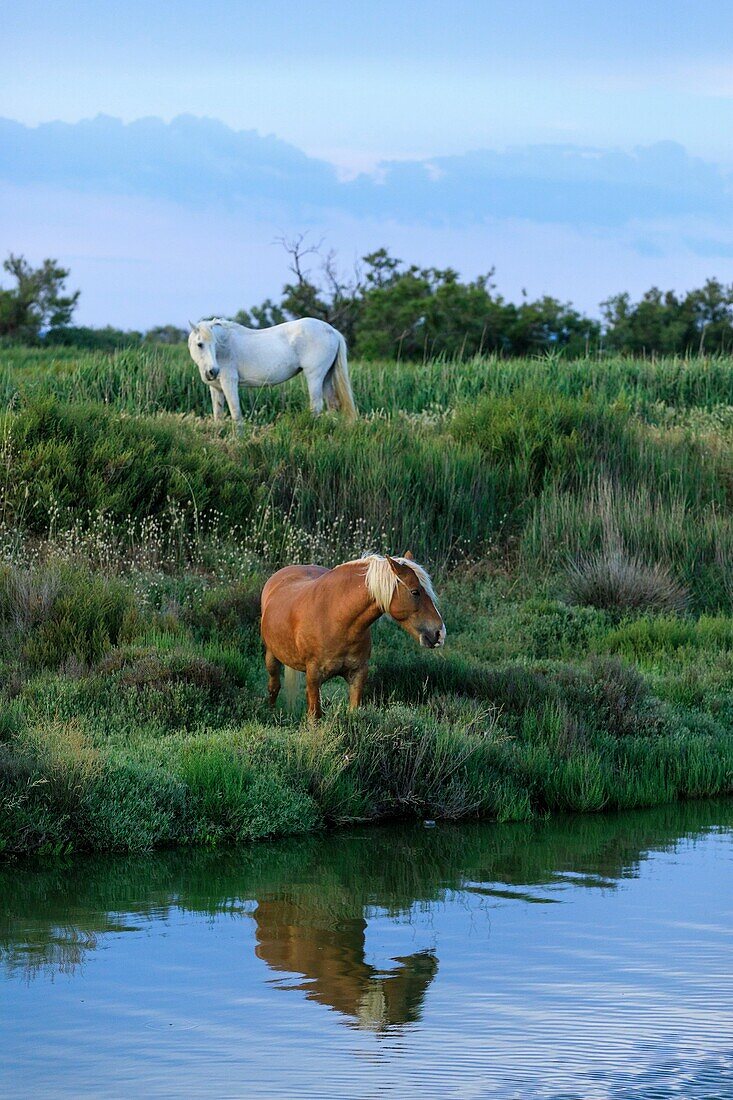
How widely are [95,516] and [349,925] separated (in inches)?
401

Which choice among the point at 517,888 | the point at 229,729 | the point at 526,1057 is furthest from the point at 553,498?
the point at 526,1057

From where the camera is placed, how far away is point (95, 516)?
54.4ft

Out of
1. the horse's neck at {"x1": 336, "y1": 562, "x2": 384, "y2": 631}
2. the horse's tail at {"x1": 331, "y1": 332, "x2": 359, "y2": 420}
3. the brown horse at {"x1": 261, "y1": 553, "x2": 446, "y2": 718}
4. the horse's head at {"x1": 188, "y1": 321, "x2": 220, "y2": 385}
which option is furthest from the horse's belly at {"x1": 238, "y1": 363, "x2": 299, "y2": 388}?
the horse's neck at {"x1": 336, "y1": 562, "x2": 384, "y2": 631}

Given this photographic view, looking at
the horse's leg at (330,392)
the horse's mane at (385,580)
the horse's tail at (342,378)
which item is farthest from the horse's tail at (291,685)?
the horse's leg at (330,392)

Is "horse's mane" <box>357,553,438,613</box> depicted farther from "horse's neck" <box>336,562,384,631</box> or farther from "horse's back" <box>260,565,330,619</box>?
"horse's back" <box>260,565,330,619</box>

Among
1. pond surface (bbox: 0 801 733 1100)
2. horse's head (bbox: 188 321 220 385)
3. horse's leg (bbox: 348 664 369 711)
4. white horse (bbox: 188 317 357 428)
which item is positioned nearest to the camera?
pond surface (bbox: 0 801 733 1100)

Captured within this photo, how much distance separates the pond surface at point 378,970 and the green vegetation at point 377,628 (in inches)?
20.9

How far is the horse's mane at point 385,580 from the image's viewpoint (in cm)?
884

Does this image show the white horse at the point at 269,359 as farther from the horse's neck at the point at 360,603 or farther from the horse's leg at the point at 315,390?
the horse's neck at the point at 360,603

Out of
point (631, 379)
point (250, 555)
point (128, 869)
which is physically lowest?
point (128, 869)

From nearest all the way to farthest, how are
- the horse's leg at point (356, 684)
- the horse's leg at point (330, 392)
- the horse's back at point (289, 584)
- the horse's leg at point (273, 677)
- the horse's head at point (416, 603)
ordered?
1. the horse's head at point (416, 603)
2. the horse's leg at point (356, 684)
3. the horse's back at point (289, 584)
4. the horse's leg at point (273, 677)
5. the horse's leg at point (330, 392)

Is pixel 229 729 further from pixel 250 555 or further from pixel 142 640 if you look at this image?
pixel 250 555

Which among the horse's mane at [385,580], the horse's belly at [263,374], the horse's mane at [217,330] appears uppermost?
the horse's mane at [217,330]

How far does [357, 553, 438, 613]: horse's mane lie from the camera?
884 centimetres
